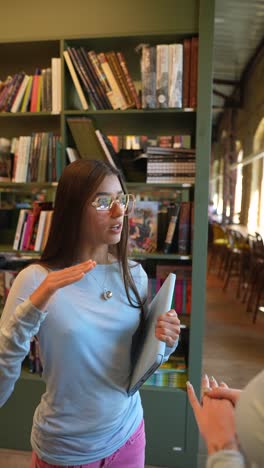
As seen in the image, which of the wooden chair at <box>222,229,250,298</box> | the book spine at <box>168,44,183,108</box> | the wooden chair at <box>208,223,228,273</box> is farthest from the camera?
the wooden chair at <box>208,223,228,273</box>

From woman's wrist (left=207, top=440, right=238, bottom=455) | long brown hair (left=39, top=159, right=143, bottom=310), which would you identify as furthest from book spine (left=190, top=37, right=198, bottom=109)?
woman's wrist (left=207, top=440, right=238, bottom=455)

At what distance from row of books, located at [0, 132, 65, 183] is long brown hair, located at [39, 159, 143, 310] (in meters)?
1.16

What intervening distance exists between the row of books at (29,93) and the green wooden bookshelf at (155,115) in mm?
66

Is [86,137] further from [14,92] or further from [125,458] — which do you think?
[125,458]

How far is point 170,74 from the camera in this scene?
1979 mm

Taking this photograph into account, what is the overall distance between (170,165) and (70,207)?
46.8 inches

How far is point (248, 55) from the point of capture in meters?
6.93

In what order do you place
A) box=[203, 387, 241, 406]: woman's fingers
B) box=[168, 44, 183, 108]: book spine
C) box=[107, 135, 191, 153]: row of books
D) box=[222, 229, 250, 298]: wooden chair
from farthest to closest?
1. box=[222, 229, 250, 298]: wooden chair
2. box=[107, 135, 191, 153]: row of books
3. box=[168, 44, 183, 108]: book spine
4. box=[203, 387, 241, 406]: woman's fingers

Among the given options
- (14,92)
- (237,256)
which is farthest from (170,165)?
(237,256)

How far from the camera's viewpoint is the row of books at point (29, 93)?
2158mm

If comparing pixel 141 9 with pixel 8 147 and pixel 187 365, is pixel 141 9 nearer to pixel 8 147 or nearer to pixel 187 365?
pixel 8 147

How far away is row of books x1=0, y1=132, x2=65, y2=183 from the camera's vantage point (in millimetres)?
2160

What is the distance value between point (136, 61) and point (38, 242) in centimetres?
136

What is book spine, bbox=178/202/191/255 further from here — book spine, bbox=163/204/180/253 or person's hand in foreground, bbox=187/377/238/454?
person's hand in foreground, bbox=187/377/238/454
